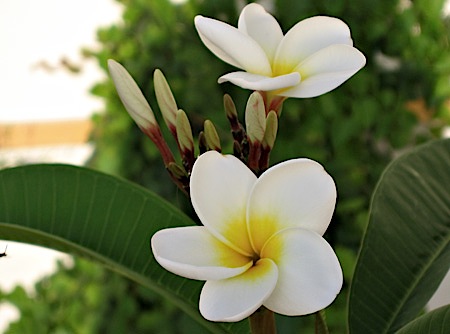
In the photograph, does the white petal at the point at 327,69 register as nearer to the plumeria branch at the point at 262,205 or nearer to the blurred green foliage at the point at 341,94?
the plumeria branch at the point at 262,205

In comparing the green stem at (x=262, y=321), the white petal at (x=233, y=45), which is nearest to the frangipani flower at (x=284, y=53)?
the white petal at (x=233, y=45)

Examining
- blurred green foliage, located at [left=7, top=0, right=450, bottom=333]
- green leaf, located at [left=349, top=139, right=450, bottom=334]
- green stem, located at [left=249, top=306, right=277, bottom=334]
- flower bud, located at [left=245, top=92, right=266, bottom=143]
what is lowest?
blurred green foliage, located at [left=7, top=0, right=450, bottom=333]

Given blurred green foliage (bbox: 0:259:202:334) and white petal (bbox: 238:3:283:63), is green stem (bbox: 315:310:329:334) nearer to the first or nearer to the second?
white petal (bbox: 238:3:283:63)

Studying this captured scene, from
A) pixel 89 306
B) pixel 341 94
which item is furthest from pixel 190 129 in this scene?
pixel 89 306

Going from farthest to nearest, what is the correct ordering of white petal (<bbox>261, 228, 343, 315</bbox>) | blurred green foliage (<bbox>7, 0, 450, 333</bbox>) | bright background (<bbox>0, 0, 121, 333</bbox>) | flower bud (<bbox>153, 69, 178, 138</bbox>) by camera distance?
bright background (<bbox>0, 0, 121, 333</bbox>)
blurred green foliage (<bbox>7, 0, 450, 333</bbox>)
flower bud (<bbox>153, 69, 178, 138</bbox>)
white petal (<bbox>261, 228, 343, 315</bbox>)

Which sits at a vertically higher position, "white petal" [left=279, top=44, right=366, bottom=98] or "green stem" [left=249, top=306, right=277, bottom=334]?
"white petal" [left=279, top=44, right=366, bottom=98]

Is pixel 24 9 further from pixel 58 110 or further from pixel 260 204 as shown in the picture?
pixel 260 204

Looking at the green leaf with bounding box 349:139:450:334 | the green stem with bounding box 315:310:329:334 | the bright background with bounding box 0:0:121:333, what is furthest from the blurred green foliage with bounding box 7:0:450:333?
the bright background with bounding box 0:0:121:333
